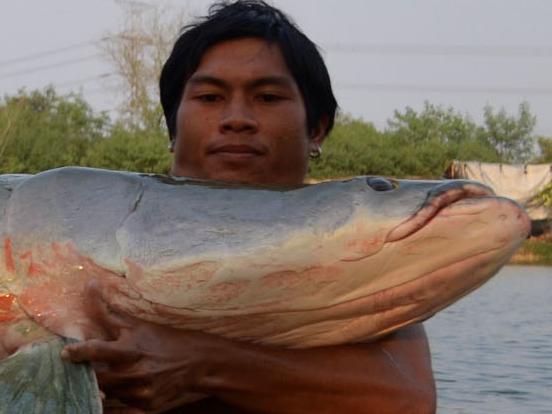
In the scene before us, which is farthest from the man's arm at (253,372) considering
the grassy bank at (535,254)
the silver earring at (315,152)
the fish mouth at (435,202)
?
the grassy bank at (535,254)

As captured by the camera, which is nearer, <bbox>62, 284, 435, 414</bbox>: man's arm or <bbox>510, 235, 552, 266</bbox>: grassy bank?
<bbox>62, 284, 435, 414</bbox>: man's arm

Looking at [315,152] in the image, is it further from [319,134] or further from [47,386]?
[47,386]

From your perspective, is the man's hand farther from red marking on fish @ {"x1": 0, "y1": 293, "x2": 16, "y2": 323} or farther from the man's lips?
the man's lips

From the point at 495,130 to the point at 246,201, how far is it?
64046 mm

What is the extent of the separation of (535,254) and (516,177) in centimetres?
288

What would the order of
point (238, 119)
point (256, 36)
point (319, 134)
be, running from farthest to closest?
point (319, 134)
point (256, 36)
point (238, 119)

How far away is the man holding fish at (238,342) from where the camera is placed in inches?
91.5

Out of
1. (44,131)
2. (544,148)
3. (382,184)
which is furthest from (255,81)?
(544,148)

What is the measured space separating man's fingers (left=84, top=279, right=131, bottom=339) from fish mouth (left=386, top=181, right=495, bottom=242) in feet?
1.87

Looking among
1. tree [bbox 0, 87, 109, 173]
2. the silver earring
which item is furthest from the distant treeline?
the silver earring

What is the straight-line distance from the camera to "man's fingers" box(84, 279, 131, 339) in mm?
2354

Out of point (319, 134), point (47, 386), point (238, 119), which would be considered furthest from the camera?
point (319, 134)

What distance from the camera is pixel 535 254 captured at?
30.1 m

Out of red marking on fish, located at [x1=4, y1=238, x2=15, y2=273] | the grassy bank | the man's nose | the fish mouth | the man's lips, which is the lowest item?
the grassy bank
